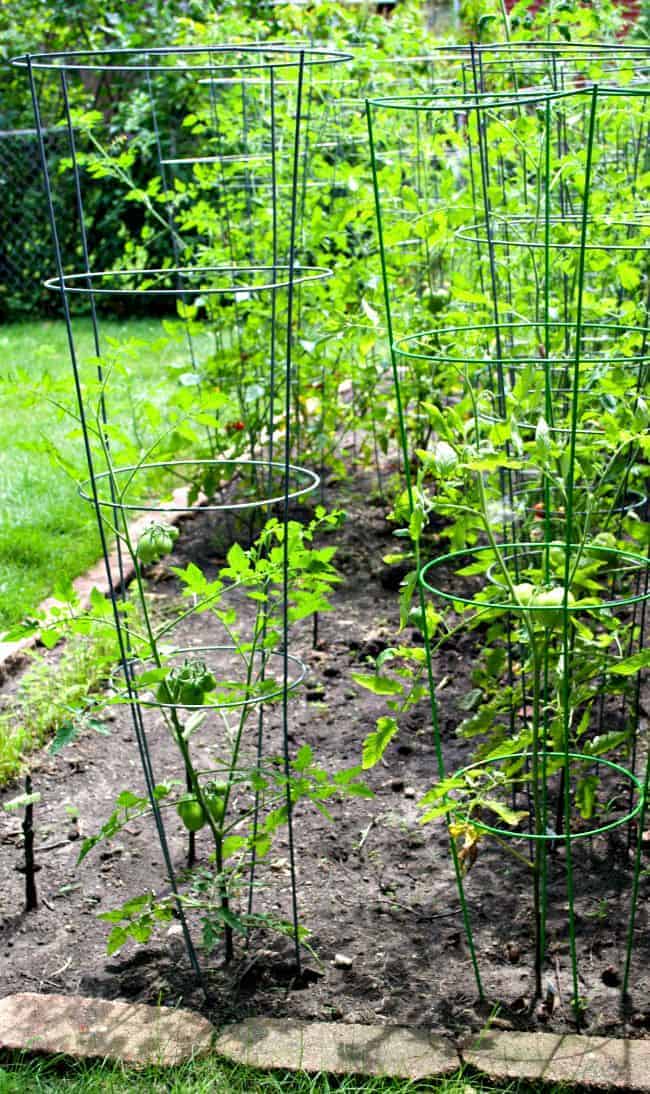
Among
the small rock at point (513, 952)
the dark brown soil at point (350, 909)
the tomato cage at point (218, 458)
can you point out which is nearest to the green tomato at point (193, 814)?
the tomato cage at point (218, 458)

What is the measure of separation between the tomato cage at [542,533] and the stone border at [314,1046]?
11 centimetres

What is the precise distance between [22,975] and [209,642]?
61.0 inches

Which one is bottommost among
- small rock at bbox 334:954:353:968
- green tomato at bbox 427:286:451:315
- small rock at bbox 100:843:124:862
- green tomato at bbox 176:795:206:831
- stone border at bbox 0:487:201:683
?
small rock at bbox 100:843:124:862

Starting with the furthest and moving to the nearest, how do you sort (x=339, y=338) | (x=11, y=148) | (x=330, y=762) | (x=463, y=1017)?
(x=11, y=148), (x=339, y=338), (x=330, y=762), (x=463, y=1017)

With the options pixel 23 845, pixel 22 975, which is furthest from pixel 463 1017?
pixel 23 845

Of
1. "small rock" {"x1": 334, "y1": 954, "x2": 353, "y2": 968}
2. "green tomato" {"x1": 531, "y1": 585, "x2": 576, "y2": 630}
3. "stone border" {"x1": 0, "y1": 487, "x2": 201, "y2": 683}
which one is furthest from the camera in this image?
"stone border" {"x1": 0, "y1": 487, "x2": 201, "y2": 683}

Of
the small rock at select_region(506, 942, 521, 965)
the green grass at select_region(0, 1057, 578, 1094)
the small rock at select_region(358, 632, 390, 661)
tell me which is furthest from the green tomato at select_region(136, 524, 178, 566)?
the small rock at select_region(358, 632, 390, 661)

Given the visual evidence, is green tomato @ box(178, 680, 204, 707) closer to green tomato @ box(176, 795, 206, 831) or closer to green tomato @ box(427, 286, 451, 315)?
green tomato @ box(176, 795, 206, 831)

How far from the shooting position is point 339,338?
4145mm

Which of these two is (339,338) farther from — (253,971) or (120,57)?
(120,57)

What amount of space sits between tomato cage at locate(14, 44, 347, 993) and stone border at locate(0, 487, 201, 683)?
0.10 feet

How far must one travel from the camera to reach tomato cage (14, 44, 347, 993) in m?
2.19

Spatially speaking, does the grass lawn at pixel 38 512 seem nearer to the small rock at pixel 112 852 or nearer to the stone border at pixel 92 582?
the stone border at pixel 92 582

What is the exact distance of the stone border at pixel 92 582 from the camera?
142 inches
